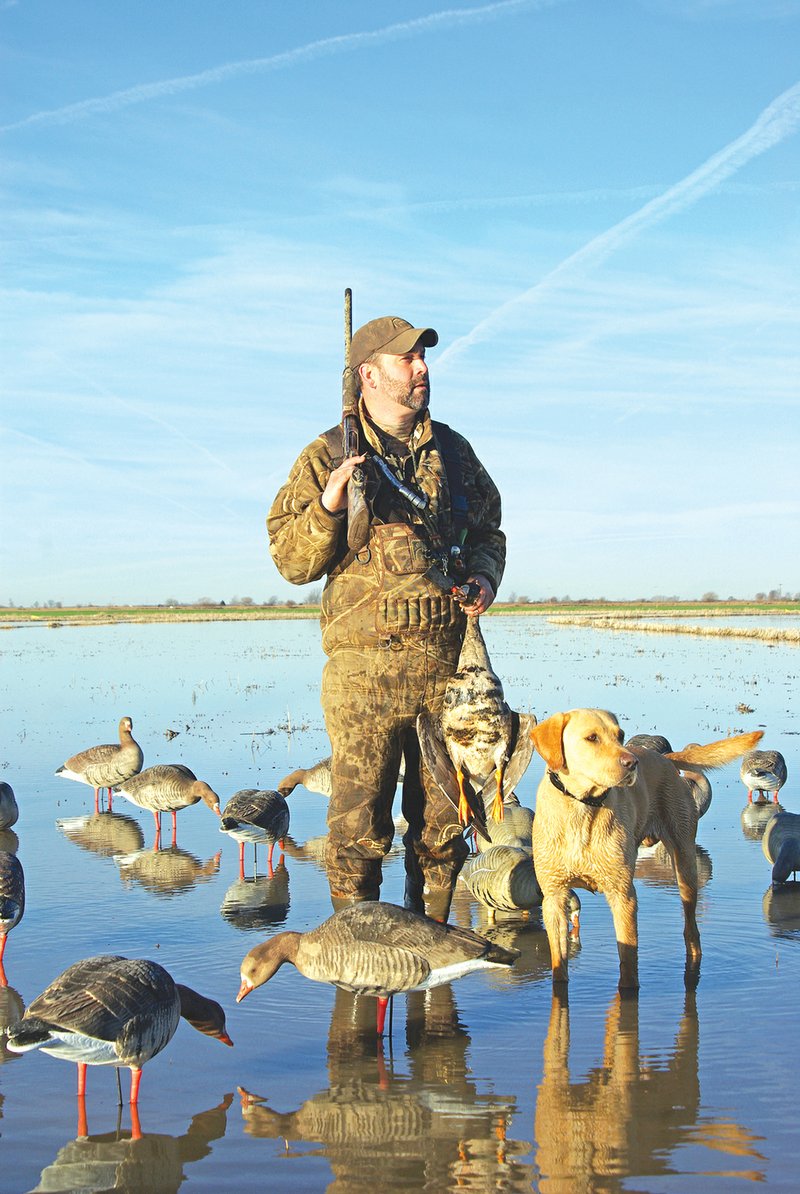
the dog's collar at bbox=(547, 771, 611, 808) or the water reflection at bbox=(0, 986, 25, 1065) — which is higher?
the dog's collar at bbox=(547, 771, 611, 808)

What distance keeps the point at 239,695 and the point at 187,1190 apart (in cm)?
2145

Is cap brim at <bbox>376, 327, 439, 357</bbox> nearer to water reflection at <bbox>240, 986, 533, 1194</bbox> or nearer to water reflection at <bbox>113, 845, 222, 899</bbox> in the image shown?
water reflection at <bbox>240, 986, 533, 1194</bbox>

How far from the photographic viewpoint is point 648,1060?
5.48 meters

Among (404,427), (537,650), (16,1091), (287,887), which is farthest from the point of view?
(537,650)

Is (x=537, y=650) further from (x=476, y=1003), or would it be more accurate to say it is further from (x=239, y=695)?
(x=476, y=1003)

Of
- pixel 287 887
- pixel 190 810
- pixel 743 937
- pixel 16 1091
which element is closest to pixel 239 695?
pixel 190 810

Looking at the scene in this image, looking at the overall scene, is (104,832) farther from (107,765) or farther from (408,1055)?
(408,1055)

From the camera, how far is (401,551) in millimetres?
6660

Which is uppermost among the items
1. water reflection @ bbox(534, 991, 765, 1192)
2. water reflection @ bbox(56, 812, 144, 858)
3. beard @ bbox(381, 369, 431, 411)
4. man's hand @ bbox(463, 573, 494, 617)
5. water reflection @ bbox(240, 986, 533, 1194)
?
beard @ bbox(381, 369, 431, 411)

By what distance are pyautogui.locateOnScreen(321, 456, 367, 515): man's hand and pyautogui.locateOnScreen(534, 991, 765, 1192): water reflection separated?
2.99m

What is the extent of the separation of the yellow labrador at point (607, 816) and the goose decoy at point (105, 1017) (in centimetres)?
211

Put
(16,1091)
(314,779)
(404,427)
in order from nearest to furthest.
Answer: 1. (16,1091)
2. (404,427)
3. (314,779)

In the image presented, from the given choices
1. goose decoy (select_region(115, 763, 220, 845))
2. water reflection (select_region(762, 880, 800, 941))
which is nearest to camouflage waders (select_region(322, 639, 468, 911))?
water reflection (select_region(762, 880, 800, 941))

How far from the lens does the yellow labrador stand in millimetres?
5867
